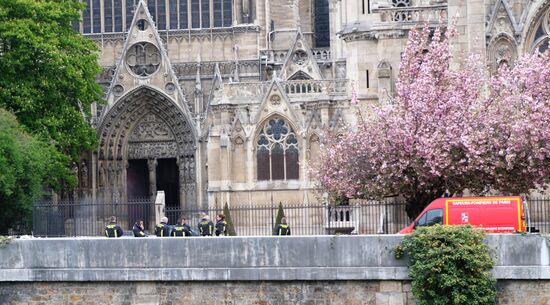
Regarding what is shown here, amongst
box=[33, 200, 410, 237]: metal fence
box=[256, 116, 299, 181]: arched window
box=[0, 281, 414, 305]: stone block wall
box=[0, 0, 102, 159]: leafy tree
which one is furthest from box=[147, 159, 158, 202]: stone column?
box=[0, 281, 414, 305]: stone block wall

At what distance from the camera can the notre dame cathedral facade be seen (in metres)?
58.2

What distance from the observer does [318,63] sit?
218 ft

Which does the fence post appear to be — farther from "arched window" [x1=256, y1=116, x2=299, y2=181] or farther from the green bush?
the green bush

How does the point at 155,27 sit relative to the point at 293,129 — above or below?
above

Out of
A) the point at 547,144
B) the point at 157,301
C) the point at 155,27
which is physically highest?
the point at 155,27

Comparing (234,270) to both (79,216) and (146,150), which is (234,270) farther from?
(146,150)

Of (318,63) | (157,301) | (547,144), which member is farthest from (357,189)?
(318,63)

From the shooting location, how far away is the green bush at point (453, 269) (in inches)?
1259

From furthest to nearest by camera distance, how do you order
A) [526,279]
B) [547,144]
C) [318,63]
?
1. [318,63]
2. [547,144]
3. [526,279]

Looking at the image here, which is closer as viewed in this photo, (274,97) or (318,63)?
(274,97)

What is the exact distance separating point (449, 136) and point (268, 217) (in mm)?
12834

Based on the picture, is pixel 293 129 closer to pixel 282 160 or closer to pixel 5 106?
pixel 282 160

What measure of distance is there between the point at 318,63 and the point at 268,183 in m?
9.60

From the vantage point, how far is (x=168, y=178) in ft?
233
